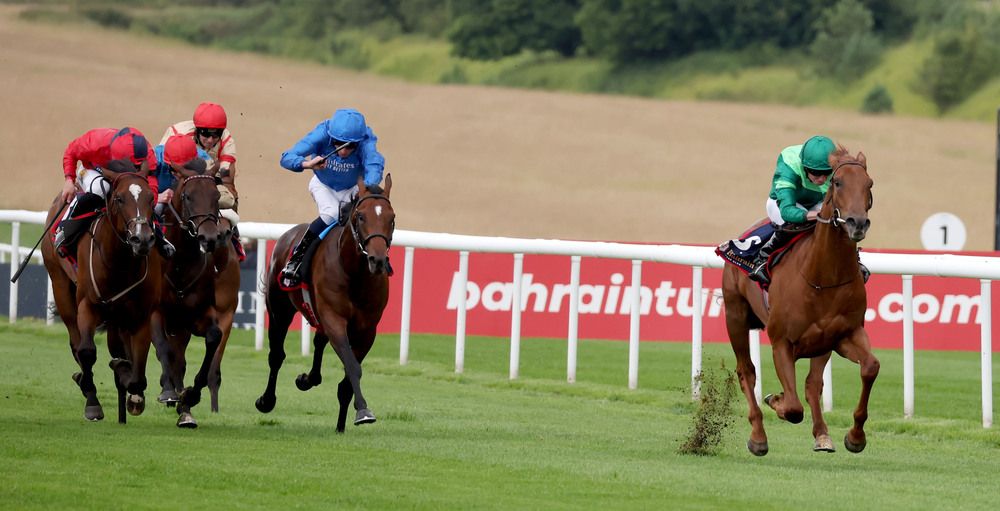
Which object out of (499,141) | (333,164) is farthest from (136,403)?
(499,141)

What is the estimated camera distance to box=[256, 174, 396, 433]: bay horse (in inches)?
357

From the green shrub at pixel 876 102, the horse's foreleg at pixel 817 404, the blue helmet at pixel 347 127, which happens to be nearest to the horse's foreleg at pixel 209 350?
the blue helmet at pixel 347 127

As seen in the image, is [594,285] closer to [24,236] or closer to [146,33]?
[24,236]

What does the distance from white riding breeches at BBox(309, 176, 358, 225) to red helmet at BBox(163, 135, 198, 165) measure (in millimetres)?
736

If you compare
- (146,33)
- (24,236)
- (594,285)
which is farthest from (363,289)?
(146,33)

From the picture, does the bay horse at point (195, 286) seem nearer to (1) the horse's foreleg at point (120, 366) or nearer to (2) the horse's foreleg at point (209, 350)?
(2) the horse's foreleg at point (209, 350)

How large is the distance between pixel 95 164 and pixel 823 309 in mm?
4209

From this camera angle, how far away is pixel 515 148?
57688mm

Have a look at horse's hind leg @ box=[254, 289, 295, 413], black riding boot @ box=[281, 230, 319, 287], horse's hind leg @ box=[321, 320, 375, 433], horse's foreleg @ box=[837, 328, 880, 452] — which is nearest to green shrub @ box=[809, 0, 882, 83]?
horse's hind leg @ box=[254, 289, 295, 413]

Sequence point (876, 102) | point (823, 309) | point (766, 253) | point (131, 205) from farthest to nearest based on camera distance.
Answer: point (876, 102) < point (131, 205) < point (766, 253) < point (823, 309)

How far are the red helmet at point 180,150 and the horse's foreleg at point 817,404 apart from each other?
12.2ft

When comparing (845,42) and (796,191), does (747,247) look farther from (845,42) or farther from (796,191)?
(845,42)

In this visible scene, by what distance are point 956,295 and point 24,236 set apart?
27.6m

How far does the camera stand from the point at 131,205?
919 centimetres
